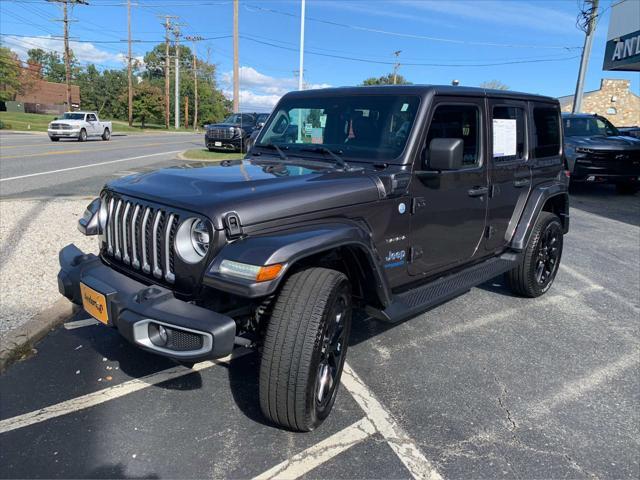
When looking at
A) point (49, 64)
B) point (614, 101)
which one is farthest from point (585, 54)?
point (49, 64)

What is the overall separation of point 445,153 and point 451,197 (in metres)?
0.56

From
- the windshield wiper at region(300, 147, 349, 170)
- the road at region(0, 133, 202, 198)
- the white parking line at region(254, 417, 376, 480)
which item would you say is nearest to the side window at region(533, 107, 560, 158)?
the windshield wiper at region(300, 147, 349, 170)

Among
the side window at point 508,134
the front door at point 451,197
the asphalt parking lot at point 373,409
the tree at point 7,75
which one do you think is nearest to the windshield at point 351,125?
the front door at point 451,197

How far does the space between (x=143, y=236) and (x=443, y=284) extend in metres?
2.24

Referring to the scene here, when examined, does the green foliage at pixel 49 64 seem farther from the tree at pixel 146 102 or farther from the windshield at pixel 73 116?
the windshield at pixel 73 116

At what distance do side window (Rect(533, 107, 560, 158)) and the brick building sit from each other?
1835 inches

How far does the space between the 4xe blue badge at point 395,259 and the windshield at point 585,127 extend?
39.4 ft

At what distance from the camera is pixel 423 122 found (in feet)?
11.8

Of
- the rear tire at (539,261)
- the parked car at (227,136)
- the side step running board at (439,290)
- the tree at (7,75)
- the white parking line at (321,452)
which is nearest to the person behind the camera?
the white parking line at (321,452)

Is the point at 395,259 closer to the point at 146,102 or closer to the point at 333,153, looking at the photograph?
the point at 333,153

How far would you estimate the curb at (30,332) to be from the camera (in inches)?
140

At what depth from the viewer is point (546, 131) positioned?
205 inches

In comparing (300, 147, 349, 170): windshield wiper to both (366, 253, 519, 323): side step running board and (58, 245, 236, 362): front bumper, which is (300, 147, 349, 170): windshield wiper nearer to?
(366, 253, 519, 323): side step running board

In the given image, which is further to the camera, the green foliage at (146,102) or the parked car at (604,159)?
the green foliage at (146,102)
